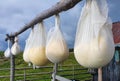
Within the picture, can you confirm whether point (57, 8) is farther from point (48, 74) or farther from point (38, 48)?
point (48, 74)

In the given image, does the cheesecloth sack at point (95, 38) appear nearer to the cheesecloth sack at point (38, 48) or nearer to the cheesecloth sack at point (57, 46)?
the cheesecloth sack at point (57, 46)

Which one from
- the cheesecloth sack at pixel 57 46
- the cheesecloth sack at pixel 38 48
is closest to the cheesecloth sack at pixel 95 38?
the cheesecloth sack at pixel 57 46

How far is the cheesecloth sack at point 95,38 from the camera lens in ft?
7.55

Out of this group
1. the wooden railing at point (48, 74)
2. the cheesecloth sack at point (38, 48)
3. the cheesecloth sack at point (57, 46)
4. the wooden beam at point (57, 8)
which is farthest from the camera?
the wooden railing at point (48, 74)

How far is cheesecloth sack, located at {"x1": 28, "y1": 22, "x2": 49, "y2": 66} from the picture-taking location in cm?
321

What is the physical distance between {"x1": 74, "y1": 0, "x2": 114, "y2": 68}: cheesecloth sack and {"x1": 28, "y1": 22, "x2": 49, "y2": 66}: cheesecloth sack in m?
0.89

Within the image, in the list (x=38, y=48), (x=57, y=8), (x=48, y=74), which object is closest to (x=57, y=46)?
(x=57, y=8)

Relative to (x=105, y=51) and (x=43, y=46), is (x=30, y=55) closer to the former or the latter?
(x=43, y=46)

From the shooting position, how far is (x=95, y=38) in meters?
2.31

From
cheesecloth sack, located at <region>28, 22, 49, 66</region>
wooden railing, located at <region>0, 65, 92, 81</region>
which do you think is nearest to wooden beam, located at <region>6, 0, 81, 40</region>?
cheesecloth sack, located at <region>28, 22, 49, 66</region>

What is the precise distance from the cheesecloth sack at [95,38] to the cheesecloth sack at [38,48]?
2.91ft

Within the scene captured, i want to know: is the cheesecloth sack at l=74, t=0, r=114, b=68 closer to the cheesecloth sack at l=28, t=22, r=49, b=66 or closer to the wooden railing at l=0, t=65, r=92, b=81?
the cheesecloth sack at l=28, t=22, r=49, b=66

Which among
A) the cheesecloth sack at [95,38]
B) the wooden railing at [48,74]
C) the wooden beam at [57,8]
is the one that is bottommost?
the cheesecloth sack at [95,38]

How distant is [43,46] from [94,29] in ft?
3.46
